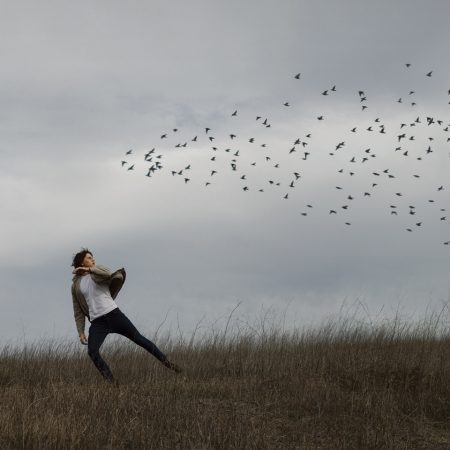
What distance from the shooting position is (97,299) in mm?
9312

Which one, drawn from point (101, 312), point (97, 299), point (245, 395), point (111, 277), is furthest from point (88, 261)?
point (245, 395)

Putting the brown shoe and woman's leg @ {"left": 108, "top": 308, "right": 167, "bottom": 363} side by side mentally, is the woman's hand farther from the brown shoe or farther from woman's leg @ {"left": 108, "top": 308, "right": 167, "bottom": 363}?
the brown shoe

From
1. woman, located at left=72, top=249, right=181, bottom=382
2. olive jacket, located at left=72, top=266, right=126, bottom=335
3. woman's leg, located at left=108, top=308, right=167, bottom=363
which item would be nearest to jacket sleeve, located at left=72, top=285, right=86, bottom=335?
olive jacket, located at left=72, top=266, right=126, bottom=335

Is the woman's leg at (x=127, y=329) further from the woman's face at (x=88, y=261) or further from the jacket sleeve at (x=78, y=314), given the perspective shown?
the woman's face at (x=88, y=261)

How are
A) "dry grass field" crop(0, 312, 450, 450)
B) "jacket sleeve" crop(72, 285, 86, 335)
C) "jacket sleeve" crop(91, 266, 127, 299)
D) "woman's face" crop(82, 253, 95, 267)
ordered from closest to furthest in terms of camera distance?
1. "dry grass field" crop(0, 312, 450, 450)
2. "jacket sleeve" crop(91, 266, 127, 299)
3. "woman's face" crop(82, 253, 95, 267)
4. "jacket sleeve" crop(72, 285, 86, 335)

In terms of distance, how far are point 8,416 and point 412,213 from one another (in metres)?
11.5

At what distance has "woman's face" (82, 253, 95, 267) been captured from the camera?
9.55m

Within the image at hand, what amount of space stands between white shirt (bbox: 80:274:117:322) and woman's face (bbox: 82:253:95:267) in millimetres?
210

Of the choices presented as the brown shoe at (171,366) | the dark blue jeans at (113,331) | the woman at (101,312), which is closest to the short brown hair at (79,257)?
the woman at (101,312)

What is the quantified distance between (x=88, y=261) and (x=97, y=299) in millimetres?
565

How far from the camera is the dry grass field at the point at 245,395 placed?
271 inches

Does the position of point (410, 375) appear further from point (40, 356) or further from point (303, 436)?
point (40, 356)

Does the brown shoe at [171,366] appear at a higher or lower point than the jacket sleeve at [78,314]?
lower

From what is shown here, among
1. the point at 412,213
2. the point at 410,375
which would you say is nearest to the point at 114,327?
the point at 410,375
